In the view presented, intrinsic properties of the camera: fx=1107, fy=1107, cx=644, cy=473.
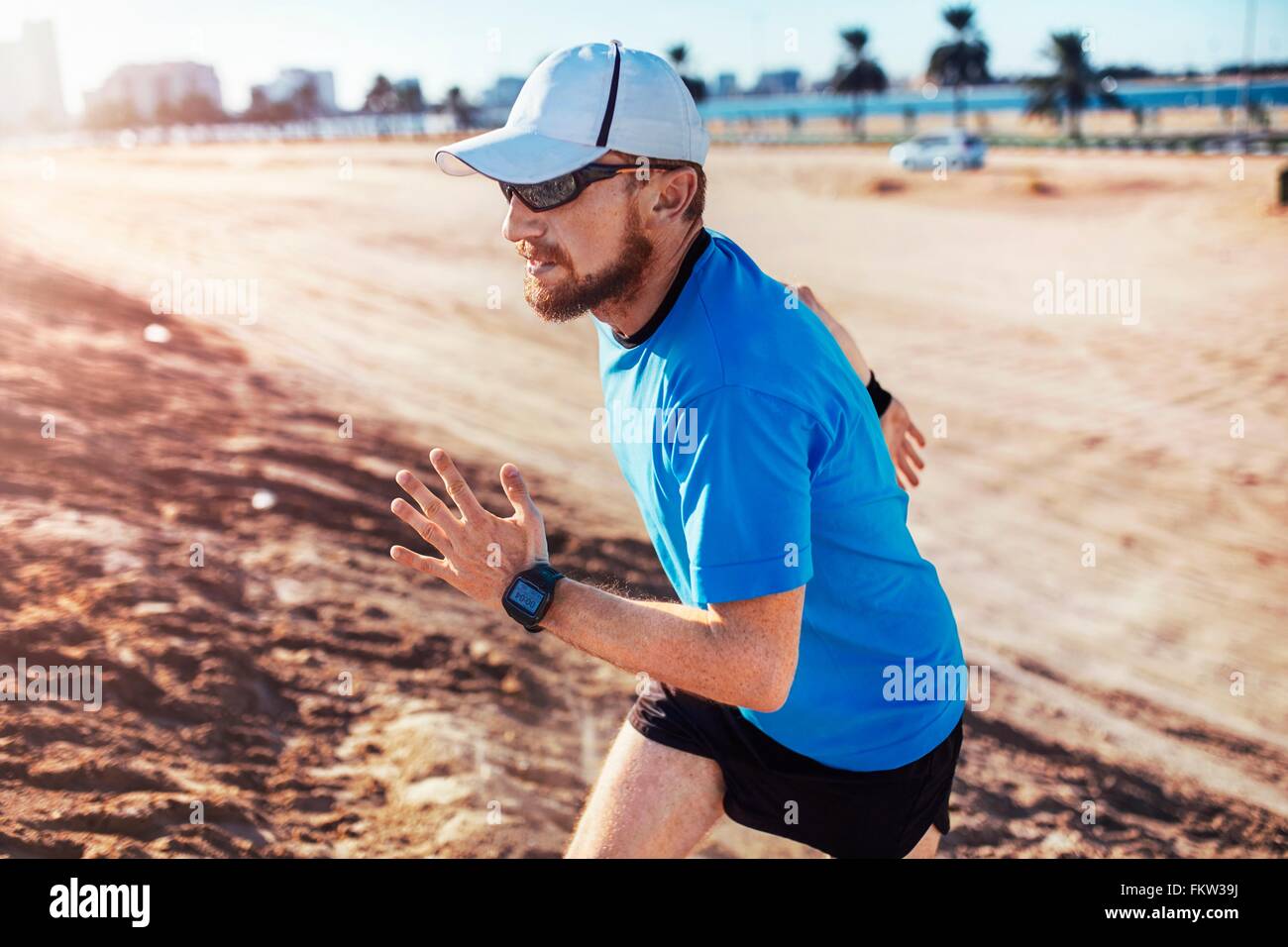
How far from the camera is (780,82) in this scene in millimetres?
103875

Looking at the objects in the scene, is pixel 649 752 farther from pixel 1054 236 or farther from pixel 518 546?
pixel 1054 236

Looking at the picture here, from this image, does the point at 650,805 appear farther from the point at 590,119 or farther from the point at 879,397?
the point at 590,119

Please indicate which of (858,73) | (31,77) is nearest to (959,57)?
(858,73)

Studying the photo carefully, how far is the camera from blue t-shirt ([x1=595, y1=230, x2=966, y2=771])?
1.91 meters

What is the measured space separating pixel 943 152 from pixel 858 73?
27.0m

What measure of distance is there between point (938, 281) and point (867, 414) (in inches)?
614

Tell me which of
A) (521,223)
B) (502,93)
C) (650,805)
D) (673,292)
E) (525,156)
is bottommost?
(650,805)

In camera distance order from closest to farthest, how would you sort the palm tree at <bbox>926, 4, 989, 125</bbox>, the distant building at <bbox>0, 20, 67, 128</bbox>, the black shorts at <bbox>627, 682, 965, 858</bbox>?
the black shorts at <bbox>627, 682, 965, 858</bbox>, the palm tree at <bbox>926, 4, 989, 125</bbox>, the distant building at <bbox>0, 20, 67, 128</bbox>

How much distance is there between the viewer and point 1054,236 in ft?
64.9

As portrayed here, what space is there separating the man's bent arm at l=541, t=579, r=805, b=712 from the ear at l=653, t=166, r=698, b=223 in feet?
2.56

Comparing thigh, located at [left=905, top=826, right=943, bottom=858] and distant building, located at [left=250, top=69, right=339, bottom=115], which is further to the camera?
distant building, located at [left=250, top=69, right=339, bottom=115]

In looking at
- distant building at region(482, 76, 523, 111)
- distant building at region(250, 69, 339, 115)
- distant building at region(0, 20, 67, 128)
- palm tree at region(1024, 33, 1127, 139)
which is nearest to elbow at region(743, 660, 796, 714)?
distant building at region(482, 76, 523, 111)

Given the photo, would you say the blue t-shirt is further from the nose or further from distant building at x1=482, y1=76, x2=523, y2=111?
distant building at x1=482, y1=76, x2=523, y2=111

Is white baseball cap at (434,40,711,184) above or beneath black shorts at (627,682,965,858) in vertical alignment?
above
